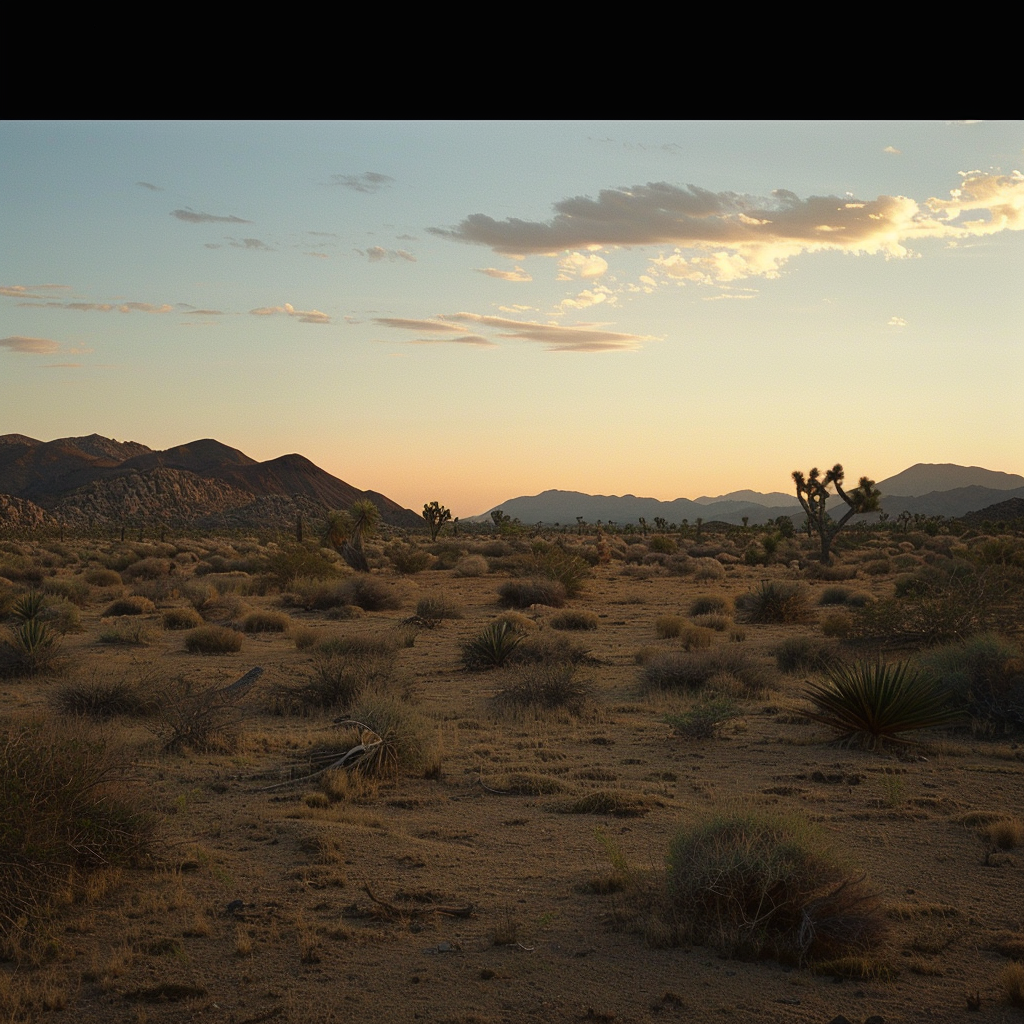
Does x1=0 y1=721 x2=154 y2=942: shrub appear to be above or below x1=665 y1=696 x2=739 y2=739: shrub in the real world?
above

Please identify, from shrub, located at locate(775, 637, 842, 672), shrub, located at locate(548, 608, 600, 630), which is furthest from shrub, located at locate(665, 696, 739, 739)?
shrub, located at locate(548, 608, 600, 630)

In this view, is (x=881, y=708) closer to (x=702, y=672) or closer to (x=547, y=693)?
(x=702, y=672)

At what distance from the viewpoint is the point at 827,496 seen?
43.9 m

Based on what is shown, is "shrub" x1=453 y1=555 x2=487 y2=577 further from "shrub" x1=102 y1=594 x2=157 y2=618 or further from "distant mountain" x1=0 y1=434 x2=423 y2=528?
"distant mountain" x1=0 y1=434 x2=423 y2=528

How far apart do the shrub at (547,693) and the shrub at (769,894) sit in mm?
6809

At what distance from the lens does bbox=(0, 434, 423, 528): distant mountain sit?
4727 inches

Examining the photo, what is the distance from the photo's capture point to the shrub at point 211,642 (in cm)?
1892

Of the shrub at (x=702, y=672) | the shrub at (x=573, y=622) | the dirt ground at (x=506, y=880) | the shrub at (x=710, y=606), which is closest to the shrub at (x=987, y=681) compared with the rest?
the dirt ground at (x=506, y=880)

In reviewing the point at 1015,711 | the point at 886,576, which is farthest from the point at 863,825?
the point at 886,576

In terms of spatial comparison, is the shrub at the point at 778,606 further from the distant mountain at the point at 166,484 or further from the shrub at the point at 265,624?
the distant mountain at the point at 166,484

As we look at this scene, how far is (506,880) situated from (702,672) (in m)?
8.39

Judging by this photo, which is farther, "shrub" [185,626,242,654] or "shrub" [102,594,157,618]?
"shrub" [102,594,157,618]

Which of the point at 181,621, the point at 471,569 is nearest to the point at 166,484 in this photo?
the point at 471,569

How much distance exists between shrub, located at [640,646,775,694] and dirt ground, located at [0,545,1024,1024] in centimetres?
99
